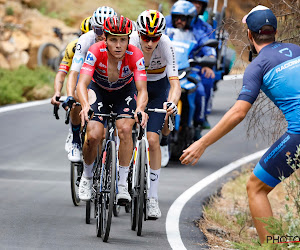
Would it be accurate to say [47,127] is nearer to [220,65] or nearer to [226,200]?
[220,65]

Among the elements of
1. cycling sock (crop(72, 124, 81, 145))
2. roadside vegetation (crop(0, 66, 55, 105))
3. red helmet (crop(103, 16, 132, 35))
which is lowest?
roadside vegetation (crop(0, 66, 55, 105))

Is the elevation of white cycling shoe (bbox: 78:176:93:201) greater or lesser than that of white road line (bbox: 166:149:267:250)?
greater

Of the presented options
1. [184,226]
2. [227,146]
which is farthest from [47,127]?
[184,226]

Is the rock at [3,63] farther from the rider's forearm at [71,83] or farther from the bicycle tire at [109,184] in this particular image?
the bicycle tire at [109,184]

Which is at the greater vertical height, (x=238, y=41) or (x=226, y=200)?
(x=238, y=41)

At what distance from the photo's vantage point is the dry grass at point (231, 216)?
9.43 metres

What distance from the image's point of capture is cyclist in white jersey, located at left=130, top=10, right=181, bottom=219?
374 inches

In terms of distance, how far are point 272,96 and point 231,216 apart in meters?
4.52

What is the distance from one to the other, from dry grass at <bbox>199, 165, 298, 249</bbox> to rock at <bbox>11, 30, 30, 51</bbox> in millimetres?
17865

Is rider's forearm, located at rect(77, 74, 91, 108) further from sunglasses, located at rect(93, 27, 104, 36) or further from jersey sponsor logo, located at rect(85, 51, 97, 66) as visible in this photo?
sunglasses, located at rect(93, 27, 104, 36)

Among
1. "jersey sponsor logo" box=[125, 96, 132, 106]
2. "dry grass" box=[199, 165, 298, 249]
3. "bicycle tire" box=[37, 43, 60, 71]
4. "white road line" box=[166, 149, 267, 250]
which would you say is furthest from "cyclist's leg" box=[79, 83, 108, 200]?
"bicycle tire" box=[37, 43, 60, 71]

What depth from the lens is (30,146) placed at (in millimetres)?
16141

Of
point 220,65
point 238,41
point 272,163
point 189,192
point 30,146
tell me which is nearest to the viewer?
point 272,163

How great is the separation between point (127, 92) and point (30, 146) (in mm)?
7087
